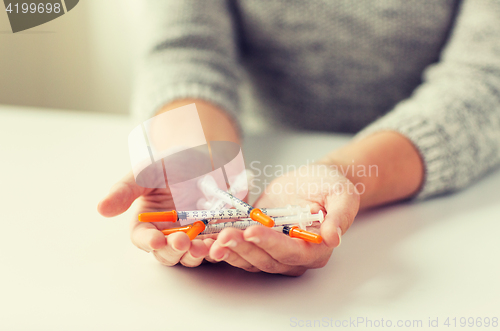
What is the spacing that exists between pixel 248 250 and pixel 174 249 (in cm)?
7

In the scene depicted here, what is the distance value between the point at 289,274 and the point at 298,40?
1.90ft

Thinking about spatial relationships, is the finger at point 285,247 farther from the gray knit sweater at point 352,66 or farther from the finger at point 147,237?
the gray knit sweater at point 352,66

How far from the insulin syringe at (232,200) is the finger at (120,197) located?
0.09 m

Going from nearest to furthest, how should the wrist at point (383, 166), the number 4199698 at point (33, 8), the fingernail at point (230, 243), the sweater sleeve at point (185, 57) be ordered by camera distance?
the fingernail at point (230, 243)
the wrist at point (383, 166)
the sweater sleeve at point (185, 57)
the number 4199698 at point (33, 8)

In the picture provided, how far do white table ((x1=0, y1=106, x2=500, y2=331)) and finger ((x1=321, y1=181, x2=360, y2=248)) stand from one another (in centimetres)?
8

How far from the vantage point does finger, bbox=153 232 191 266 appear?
34 centimetres

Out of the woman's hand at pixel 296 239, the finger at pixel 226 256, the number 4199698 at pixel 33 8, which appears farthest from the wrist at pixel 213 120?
the number 4199698 at pixel 33 8

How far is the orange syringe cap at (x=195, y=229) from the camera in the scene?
15.3 inches

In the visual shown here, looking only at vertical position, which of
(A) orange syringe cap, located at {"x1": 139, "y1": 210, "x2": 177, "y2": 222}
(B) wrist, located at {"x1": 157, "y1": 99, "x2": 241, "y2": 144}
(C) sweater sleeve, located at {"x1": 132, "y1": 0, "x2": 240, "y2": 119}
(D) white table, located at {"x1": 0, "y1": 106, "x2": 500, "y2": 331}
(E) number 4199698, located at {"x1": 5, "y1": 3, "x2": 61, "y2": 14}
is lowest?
(D) white table, located at {"x1": 0, "y1": 106, "x2": 500, "y2": 331}

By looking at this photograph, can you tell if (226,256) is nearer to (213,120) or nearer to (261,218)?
(261,218)

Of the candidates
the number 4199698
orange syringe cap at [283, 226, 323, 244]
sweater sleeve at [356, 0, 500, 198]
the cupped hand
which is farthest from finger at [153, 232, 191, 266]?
the number 4199698

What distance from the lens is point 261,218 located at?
0.40 metres

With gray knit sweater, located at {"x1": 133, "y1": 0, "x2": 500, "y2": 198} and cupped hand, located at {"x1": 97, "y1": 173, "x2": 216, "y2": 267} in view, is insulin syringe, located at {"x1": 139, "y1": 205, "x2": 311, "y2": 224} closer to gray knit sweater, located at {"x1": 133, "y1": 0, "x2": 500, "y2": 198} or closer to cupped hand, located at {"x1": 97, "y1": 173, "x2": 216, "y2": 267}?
cupped hand, located at {"x1": 97, "y1": 173, "x2": 216, "y2": 267}

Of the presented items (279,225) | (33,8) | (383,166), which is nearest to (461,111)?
(383,166)
